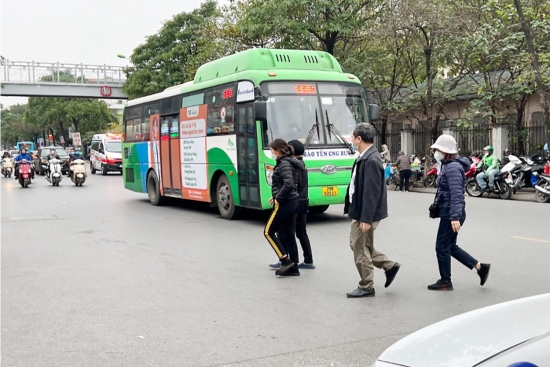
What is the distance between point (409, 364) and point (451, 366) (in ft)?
0.67

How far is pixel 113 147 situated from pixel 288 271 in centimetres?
3054

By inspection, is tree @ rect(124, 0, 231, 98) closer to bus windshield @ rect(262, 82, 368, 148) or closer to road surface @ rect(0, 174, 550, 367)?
bus windshield @ rect(262, 82, 368, 148)

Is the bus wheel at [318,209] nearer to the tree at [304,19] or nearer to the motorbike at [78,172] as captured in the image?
the tree at [304,19]

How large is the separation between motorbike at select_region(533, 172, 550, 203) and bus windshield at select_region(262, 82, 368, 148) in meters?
6.61

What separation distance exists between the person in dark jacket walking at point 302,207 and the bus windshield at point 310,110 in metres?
3.73

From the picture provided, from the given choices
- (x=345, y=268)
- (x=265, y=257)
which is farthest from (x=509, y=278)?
(x=265, y=257)

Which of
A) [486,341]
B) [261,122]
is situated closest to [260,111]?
[261,122]

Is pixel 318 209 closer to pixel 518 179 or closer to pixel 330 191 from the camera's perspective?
pixel 330 191

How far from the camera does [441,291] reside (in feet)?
21.8

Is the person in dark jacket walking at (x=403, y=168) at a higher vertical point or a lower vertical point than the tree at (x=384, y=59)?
lower

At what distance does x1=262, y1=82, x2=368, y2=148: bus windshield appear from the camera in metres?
11.7

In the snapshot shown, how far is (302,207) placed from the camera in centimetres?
785

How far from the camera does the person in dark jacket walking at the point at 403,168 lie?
2197cm

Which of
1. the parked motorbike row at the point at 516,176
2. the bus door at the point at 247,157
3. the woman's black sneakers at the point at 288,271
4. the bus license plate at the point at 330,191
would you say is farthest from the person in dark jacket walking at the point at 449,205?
the parked motorbike row at the point at 516,176
